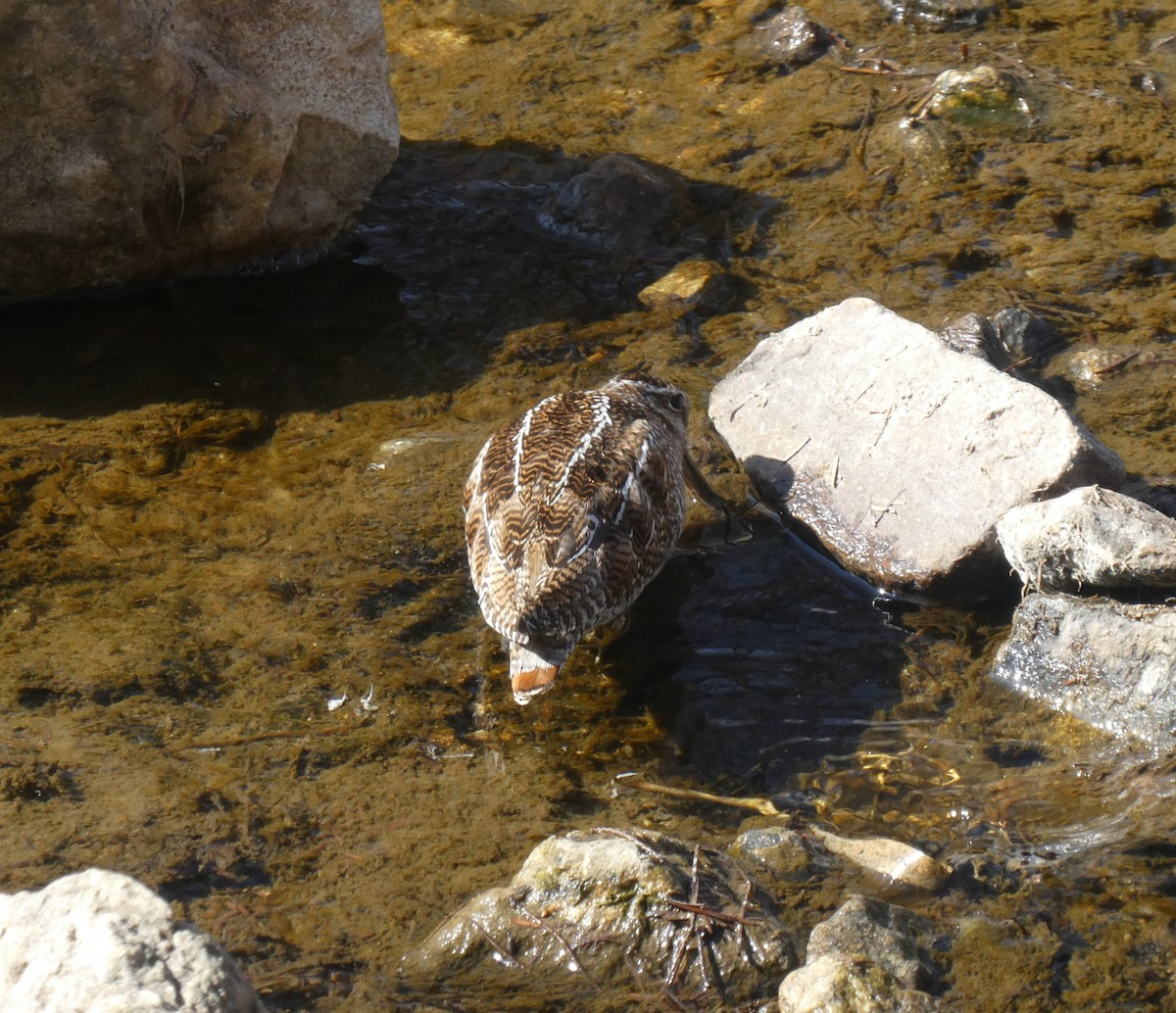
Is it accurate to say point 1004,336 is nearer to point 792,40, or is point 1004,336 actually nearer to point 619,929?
point 792,40

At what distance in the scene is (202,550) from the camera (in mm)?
5840

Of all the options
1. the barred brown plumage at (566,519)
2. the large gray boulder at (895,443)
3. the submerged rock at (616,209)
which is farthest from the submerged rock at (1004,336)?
the submerged rock at (616,209)

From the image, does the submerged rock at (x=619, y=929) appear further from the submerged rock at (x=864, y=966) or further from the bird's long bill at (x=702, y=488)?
the bird's long bill at (x=702, y=488)

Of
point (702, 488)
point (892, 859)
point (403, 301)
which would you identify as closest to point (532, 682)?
point (892, 859)

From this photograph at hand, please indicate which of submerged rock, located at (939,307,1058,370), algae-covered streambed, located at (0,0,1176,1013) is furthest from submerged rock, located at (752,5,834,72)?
submerged rock, located at (939,307,1058,370)

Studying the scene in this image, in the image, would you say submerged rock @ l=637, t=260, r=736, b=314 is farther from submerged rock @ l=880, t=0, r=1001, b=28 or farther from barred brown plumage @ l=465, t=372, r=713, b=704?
submerged rock @ l=880, t=0, r=1001, b=28

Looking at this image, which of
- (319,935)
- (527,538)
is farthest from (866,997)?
(527,538)

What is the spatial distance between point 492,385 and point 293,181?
72.7 inches

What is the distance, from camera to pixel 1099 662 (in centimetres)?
488

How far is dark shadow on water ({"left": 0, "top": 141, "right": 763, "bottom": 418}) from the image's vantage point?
6.98 meters

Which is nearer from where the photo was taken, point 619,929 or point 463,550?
point 619,929

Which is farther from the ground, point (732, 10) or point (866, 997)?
point (732, 10)

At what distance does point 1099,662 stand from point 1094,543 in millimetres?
448

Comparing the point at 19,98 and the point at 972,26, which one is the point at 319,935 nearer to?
the point at 19,98
